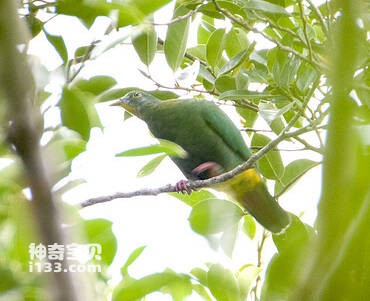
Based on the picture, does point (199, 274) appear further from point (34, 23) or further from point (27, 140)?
point (27, 140)

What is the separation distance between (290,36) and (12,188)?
101cm

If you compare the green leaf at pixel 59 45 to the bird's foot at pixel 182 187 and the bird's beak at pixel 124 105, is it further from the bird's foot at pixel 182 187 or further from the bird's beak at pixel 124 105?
the bird's beak at pixel 124 105

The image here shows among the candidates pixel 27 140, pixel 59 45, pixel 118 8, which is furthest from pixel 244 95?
pixel 27 140

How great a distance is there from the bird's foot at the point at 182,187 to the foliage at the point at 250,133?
63 mm

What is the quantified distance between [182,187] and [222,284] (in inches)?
37.8

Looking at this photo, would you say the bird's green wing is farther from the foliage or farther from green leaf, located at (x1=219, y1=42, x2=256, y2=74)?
green leaf, located at (x1=219, y1=42, x2=256, y2=74)

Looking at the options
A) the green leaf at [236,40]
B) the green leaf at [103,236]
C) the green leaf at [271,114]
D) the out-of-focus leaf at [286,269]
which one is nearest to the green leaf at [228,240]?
the green leaf at [271,114]

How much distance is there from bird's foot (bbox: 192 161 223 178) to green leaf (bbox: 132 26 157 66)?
0.97 metres

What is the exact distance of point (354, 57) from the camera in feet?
0.64

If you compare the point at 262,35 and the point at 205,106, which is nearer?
the point at 262,35

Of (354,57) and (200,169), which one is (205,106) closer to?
(200,169)

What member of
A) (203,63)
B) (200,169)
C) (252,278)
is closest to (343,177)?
(252,278)

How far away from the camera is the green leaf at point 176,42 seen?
1661 millimetres

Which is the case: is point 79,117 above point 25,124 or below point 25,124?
below
